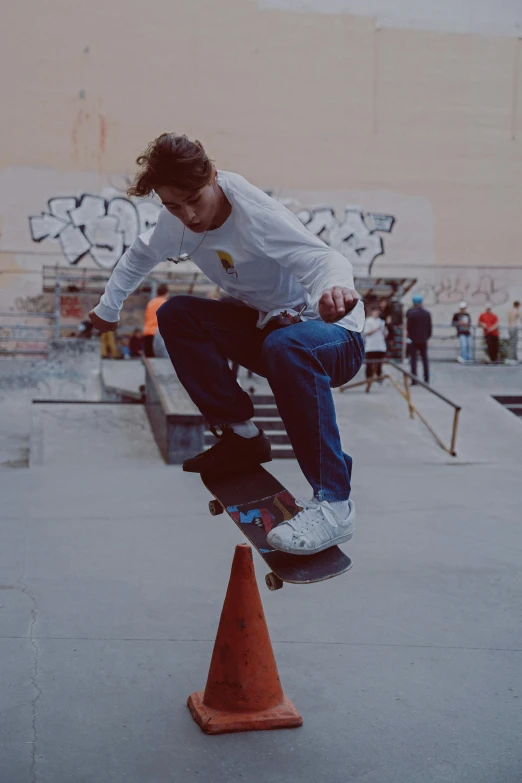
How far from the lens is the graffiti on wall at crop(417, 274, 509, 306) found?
24.0 meters

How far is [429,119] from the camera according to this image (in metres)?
24.1

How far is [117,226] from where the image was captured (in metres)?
22.8

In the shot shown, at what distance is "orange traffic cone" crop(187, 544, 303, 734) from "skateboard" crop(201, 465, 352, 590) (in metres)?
0.28

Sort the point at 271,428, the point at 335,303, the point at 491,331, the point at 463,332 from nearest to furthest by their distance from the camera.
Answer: the point at 335,303 < the point at 271,428 < the point at 463,332 < the point at 491,331

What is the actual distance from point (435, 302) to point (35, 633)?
20.5 metres

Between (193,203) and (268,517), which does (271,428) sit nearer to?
(268,517)

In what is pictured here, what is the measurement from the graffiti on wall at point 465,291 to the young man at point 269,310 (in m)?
20.8

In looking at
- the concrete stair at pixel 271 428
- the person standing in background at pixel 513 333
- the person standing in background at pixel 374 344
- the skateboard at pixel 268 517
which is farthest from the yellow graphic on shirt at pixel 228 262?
the person standing in background at pixel 513 333

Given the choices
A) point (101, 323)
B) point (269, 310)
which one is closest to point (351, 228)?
point (101, 323)

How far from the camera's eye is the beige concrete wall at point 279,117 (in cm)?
2203

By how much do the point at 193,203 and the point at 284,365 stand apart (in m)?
0.73

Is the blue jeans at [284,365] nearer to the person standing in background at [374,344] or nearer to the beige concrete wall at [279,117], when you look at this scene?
the person standing in background at [374,344]

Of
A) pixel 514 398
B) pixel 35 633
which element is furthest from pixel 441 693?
pixel 514 398

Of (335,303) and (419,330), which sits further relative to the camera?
(419,330)
